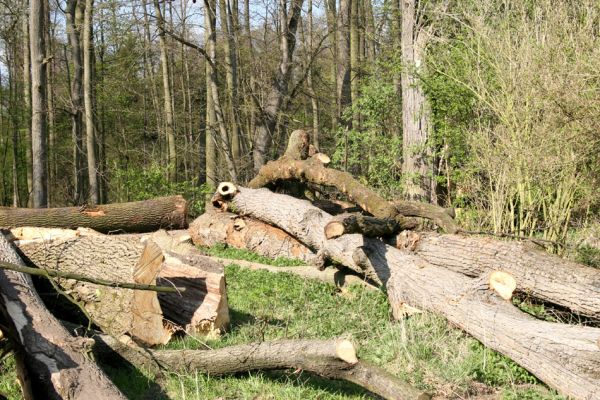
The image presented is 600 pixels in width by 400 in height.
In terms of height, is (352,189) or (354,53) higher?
(354,53)

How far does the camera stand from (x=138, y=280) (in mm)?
6648

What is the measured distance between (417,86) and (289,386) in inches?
360

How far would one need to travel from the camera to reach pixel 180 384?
17.4 ft

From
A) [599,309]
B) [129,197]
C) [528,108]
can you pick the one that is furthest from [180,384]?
[129,197]

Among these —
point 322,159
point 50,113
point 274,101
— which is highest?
point 50,113

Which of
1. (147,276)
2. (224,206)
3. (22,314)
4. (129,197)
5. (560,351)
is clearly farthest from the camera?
(129,197)

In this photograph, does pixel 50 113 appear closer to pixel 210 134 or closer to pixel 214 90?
pixel 210 134

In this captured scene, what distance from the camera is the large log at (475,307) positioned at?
5598 mm

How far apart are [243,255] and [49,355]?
20.8 feet

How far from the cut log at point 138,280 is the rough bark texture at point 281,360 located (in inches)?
19.1

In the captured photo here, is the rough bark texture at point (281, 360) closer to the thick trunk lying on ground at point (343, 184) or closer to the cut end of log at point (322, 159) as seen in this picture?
the thick trunk lying on ground at point (343, 184)

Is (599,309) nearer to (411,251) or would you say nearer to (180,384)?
(411,251)

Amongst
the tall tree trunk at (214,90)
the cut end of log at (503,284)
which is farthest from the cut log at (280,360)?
the tall tree trunk at (214,90)

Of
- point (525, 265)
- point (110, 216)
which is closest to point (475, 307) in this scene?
point (525, 265)
